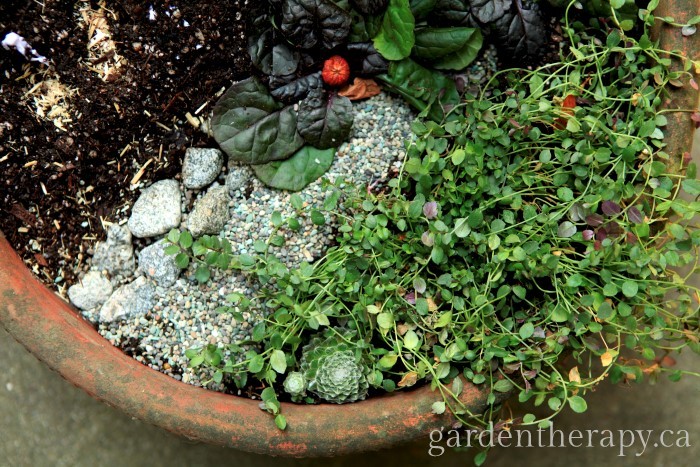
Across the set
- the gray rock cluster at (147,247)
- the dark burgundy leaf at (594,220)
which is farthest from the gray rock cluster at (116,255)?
the dark burgundy leaf at (594,220)

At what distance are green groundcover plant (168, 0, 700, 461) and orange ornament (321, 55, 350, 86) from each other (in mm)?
209

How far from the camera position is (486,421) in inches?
49.1

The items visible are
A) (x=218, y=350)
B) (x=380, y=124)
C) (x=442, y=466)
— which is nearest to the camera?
(x=218, y=350)

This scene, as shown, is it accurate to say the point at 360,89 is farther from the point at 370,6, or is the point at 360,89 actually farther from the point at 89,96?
the point at 89,96

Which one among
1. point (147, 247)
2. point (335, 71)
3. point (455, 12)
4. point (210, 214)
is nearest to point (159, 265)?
point (147, 247)

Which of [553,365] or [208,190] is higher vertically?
[208,190]

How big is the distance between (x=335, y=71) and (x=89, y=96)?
1.79 ft

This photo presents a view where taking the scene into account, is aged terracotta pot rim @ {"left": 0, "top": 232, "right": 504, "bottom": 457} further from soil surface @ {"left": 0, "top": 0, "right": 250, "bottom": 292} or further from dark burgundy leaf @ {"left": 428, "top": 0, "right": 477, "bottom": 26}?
dark burgundy leaf @ {"left": 428, "top": 0, "right": 477, "bottom": 26}

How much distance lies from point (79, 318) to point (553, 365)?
0.98 meters

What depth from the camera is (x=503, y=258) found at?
3.77 ft

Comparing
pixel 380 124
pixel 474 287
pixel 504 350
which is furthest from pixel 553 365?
pixel 380 124

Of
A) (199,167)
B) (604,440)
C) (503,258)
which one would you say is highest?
(199,167)

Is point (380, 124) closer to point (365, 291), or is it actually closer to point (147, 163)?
point (365, 291)

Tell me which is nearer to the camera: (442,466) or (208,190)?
(208,190)
